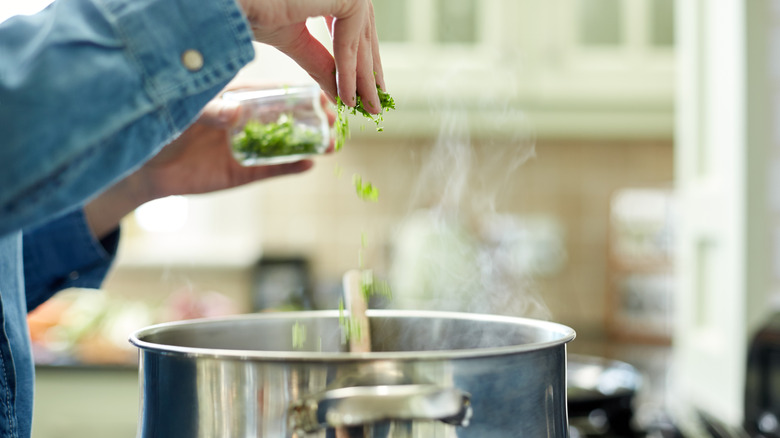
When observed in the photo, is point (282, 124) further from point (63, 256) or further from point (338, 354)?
point (338, 354)

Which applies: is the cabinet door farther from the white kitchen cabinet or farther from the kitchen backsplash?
the kitchen backsplash

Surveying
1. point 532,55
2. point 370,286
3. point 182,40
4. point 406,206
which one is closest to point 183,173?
point 370,286

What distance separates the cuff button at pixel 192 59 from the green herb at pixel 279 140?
0.28 m

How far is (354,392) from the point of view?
375 mm

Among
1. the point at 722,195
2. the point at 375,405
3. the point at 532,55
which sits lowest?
the point at 375,405

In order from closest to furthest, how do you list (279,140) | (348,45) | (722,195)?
(348,45)
(279,140)
(722,195)

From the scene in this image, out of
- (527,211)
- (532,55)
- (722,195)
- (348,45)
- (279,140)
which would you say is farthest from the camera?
(527,211)

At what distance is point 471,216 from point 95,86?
2471 millimetres

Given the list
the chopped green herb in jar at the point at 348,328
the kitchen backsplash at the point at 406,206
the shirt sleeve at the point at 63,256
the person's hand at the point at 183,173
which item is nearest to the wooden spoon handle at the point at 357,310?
the chopped green herb in jar at the point at 348,328

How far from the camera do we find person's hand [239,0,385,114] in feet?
1.47

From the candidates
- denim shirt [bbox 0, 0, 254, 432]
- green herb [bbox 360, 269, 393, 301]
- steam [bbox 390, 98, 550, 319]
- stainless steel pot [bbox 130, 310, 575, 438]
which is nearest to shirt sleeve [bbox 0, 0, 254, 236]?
denim shirt [bbox 0, 0, 254, 432]

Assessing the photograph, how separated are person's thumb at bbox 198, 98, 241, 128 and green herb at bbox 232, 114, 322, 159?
0.02m

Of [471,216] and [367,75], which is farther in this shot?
[471,216]

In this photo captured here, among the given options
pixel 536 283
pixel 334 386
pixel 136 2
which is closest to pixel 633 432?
pixel 334 386
